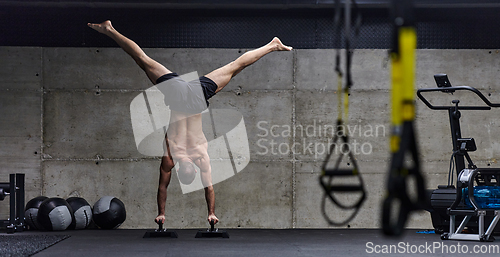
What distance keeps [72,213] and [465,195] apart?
4.72 metres

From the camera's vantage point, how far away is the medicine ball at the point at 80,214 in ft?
20.8

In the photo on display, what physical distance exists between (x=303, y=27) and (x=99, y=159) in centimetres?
358

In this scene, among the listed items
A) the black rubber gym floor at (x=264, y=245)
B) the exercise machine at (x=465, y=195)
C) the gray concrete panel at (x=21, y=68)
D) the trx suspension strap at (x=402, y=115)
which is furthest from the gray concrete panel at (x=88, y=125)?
the trx suspension strap at (x=402, y=115)

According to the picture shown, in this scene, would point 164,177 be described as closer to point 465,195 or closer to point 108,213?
point 108,213

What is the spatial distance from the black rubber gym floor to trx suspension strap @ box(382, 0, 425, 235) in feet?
10.3

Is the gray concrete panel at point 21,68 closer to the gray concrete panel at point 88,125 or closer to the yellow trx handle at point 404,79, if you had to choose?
the gray concrete panel at point 88,125

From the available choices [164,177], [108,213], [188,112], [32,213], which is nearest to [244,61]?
[188,112]

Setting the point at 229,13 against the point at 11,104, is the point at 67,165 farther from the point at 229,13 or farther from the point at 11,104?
the point at 229,13

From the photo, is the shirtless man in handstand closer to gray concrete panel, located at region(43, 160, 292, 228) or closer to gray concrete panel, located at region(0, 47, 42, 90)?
gray concrete panel, located at region(43, 160, 292, 228)

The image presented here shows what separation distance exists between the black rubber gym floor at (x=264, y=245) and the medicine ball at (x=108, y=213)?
0.50ft

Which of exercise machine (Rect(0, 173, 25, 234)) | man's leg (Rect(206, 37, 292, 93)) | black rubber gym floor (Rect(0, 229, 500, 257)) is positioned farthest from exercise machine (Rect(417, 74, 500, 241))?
exercise machine (Rect(0, 173, 25, 234))

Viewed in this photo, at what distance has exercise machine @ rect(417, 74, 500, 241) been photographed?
5.20 meters

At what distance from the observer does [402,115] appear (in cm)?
144

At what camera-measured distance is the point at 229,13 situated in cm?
737
